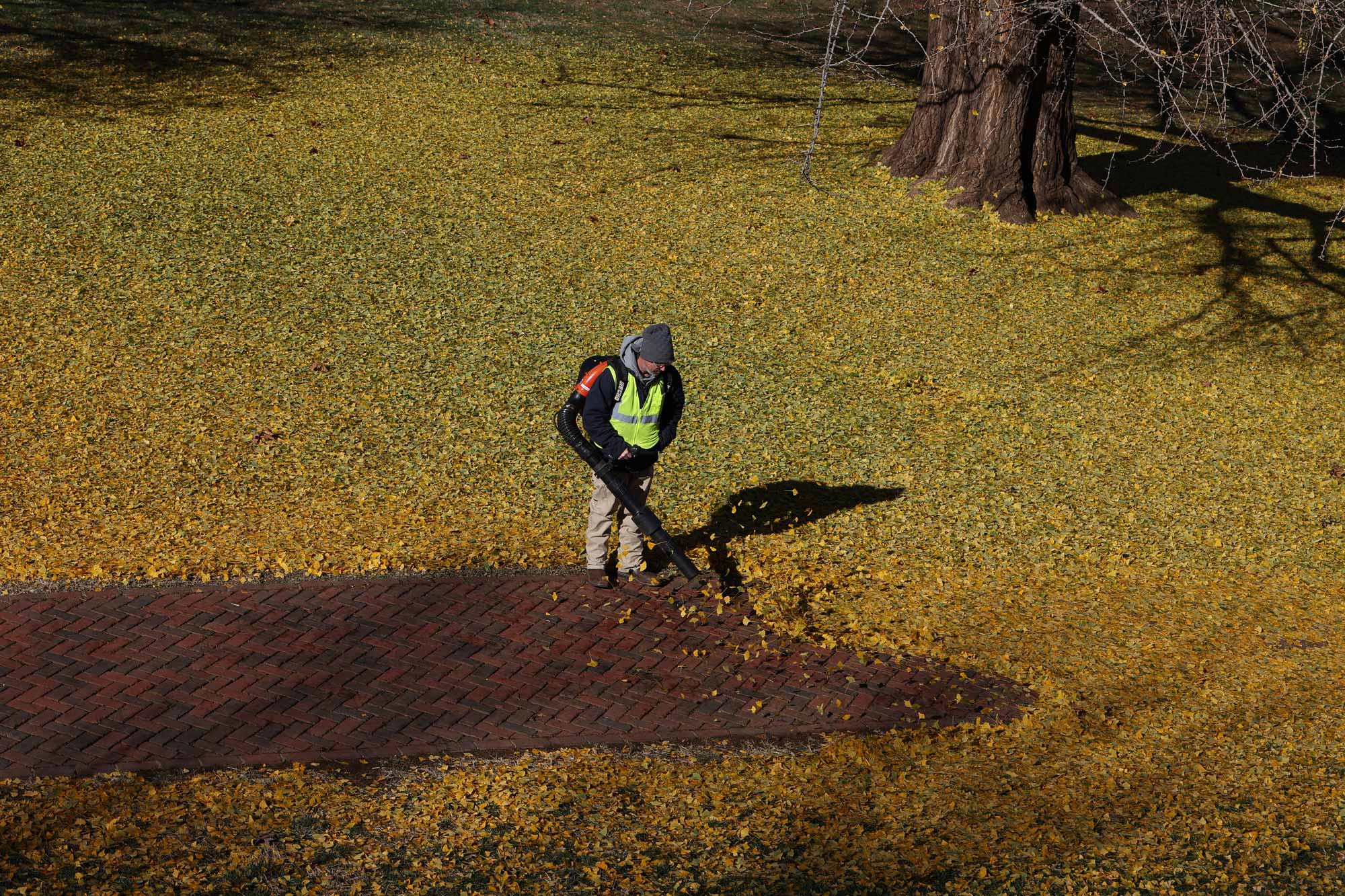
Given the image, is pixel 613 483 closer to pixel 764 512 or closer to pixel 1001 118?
pixel 764 512

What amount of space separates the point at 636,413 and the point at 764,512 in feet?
7.03

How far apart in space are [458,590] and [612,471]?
1383mm

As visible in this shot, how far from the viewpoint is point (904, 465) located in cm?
1048

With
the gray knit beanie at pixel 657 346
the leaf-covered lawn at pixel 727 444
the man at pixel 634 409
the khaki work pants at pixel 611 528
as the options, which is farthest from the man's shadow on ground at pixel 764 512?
the gray knit beanie at pixel 657 346

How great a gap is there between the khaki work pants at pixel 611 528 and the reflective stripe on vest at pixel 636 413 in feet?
1.13

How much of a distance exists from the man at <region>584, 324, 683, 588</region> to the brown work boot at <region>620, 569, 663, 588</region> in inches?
20.5

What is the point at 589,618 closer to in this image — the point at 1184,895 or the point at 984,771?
the point at 984,771

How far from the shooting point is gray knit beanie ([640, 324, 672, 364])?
7734mm

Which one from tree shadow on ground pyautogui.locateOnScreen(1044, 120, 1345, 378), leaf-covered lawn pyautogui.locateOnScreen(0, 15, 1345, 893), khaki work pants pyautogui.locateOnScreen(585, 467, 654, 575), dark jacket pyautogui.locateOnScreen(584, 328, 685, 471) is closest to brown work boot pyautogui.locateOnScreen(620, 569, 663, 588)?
khaki work pants pyautogui.locateOnScreen(585, 467, 654, 575)

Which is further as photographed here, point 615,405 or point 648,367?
point 615,405

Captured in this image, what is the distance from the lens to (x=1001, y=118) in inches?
584

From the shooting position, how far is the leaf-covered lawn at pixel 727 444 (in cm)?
604

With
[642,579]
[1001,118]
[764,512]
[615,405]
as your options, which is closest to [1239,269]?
[1001,118]

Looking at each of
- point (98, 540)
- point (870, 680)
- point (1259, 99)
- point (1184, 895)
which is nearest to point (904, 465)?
point (870, 680)
